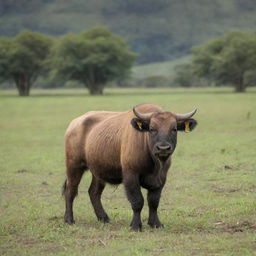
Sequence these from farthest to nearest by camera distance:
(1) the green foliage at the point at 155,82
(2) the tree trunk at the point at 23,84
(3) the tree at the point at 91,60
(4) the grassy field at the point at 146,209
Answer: (1) the green foliage at the point at 155,82, (2) the tree trunk at the point at 23,84, (3) the tree at the point at 91,60, (4) the grassy field at the point at 146,209

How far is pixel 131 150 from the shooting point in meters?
9.71

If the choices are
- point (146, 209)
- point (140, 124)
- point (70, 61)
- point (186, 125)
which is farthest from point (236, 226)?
point (70, 61)

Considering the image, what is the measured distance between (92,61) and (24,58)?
37.2ft

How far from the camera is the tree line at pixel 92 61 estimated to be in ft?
308

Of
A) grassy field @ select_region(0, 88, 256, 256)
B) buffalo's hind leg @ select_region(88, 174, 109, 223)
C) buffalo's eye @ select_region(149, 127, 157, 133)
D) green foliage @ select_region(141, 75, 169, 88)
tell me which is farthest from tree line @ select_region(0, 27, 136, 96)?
buffalo's eye @ select_region(149, 127, 157, 133)

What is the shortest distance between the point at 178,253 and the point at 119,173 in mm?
2650

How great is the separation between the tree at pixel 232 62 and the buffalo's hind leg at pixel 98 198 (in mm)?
82403

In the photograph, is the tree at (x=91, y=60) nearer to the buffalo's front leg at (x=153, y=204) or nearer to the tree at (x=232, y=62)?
the tree at (x=232, y=62)

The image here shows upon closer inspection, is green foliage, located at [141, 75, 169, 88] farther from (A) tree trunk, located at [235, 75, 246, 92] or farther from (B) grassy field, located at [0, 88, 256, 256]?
(B) grassy field, located at [0, 88, 256, 256]

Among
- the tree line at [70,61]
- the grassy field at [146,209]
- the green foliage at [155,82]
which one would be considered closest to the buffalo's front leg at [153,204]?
the grassy field at [146,209]

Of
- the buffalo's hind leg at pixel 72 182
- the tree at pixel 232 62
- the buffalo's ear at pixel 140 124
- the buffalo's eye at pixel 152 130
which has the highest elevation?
the buffalo's ear at pixel 140 124

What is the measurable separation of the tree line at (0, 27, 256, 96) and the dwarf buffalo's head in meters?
83.0

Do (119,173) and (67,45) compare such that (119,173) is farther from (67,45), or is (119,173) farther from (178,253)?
(67,45)

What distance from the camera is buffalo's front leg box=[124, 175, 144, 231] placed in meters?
9.62
